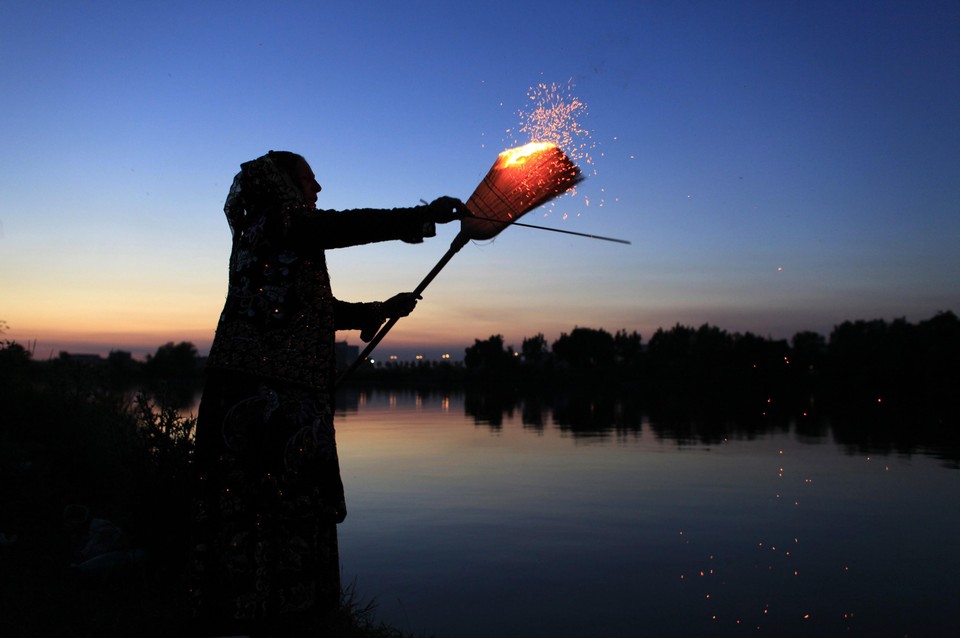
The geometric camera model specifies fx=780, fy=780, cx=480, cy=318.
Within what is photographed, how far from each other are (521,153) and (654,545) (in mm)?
6580

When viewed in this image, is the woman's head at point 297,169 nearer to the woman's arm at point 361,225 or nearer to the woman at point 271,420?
the woman at point 271,420

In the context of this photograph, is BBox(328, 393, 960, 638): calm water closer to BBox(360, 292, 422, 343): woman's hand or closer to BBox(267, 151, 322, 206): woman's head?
BBox(360, 292, 422, 343): woman's hand

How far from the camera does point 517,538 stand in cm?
942

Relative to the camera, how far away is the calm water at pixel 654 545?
6.77m

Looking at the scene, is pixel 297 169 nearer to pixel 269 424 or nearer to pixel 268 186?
pixel 268 186

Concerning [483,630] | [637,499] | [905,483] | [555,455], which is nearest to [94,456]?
[483,630]

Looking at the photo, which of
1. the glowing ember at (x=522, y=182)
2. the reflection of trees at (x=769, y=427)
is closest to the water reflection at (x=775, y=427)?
the reflection of trees at (x=769, y=427)

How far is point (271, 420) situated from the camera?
10.1 ft

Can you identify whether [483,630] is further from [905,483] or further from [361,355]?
[905,483]

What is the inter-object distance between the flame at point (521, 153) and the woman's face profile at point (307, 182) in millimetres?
1018

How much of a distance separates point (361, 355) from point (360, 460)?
13656 mm

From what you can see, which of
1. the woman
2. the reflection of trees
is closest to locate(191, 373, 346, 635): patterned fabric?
the woman

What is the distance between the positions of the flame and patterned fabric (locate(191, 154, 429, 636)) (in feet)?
3.22

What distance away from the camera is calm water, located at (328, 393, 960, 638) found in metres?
6.77
